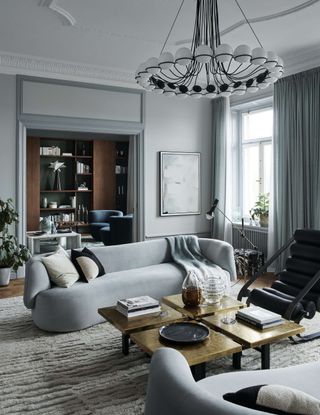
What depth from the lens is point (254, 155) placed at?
661cm

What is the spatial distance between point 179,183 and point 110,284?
312 cm

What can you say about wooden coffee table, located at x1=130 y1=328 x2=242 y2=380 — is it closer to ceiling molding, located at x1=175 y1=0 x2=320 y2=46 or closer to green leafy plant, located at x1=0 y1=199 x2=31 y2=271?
green leafy plant, located at x1=0 y1=199 x2=31 y2=271

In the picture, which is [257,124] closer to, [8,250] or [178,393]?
[8,250]

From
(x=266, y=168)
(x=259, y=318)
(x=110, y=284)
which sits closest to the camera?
(x=259, y=318)

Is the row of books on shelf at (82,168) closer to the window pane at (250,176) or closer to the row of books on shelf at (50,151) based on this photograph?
the row of books on shelf at (50,151)

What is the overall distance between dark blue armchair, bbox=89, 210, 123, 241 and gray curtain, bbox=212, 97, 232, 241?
3.07m

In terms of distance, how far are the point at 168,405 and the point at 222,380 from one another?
32.1 inches

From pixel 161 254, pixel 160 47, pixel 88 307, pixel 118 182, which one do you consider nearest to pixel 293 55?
pixel 160 47

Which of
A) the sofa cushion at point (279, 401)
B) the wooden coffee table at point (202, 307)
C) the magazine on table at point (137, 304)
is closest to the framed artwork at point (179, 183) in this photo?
the wooden coffee table at point (202, 307)

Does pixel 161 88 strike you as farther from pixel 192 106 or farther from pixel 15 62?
pixel 192 106

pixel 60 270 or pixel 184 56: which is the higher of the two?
pixel 184 56

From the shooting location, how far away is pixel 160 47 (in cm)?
477

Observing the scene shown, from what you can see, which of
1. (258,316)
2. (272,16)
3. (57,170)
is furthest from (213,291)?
(57,170)

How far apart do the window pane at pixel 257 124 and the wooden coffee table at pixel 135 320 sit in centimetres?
421
